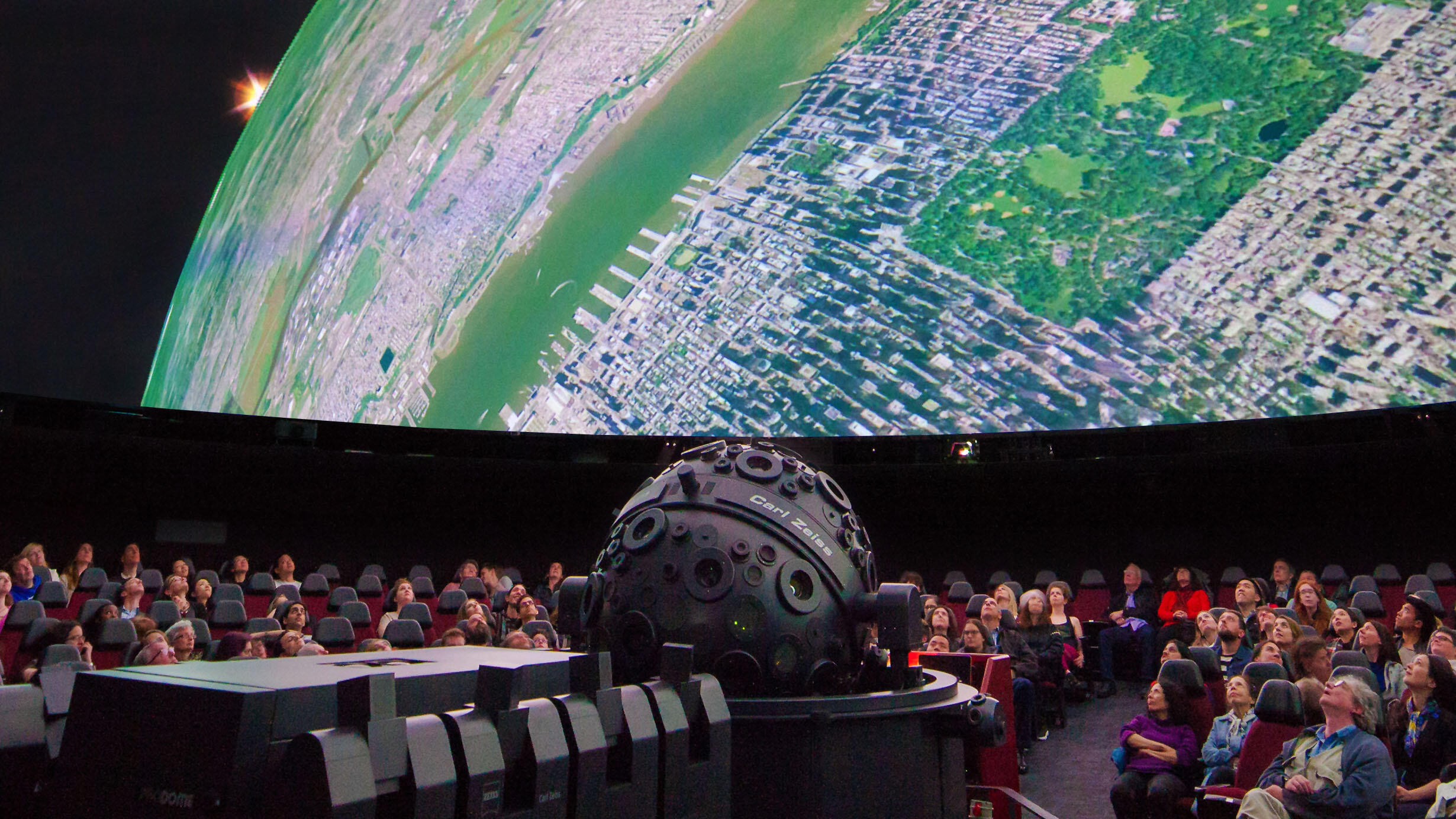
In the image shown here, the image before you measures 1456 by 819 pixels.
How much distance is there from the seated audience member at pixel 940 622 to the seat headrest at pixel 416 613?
16.6 ft

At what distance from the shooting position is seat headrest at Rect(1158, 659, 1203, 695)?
5.89 metres

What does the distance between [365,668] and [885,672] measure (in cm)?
199

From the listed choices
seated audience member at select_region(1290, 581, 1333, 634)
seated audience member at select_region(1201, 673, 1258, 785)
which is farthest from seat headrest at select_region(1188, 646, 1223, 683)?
seated audience member at select_region(1290, 581, 1333, 634)

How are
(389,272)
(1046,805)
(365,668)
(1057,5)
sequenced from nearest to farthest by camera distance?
(365,668)
(1046,805)
(1057,5)
(389,272)

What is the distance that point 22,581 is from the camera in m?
9.20

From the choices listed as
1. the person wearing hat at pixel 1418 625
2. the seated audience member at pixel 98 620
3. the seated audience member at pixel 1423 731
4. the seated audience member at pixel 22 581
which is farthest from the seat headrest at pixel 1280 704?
the seated audience member at pixel 22 581

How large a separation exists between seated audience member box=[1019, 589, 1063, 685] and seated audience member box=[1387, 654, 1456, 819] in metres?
3.71

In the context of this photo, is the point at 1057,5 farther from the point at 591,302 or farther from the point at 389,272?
the point at 389,272

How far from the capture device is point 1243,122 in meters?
11.4

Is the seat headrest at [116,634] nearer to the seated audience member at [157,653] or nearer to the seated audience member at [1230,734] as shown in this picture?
the seated audience member at [157,653]

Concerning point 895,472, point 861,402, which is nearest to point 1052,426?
point 861,402

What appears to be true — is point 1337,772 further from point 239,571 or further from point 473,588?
point 239,571

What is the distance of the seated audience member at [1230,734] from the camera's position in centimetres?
532

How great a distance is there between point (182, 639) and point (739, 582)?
18.2 ft
